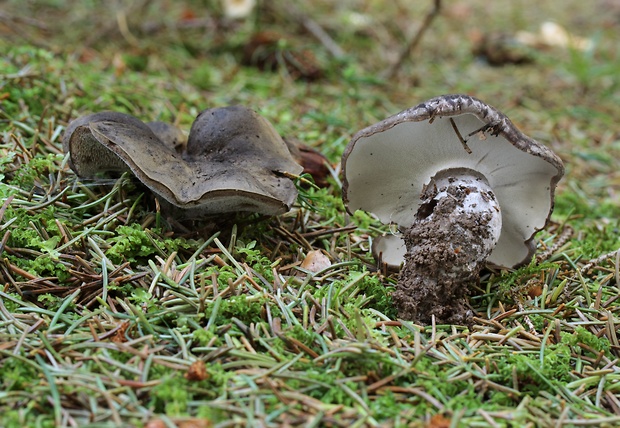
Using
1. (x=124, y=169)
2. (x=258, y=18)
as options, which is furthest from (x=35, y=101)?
(x=258, y=18)

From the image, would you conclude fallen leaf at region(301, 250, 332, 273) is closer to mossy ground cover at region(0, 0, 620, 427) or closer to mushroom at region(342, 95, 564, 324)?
mossy ground cover at region(0, 0, 620, 427)

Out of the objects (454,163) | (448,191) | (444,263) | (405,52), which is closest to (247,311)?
(444,263)

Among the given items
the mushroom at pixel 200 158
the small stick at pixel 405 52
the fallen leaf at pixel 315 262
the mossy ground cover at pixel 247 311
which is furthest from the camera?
the small stick at pixel 405 52

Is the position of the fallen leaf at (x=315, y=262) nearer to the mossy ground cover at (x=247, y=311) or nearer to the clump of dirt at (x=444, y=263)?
the mossy ground cover at (x=247, y=311)

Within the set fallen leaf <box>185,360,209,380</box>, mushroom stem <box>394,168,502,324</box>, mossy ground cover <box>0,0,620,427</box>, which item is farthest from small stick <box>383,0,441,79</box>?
fallen leaf <box>185,360,209,380</box>

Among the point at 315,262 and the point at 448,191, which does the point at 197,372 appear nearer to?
the point at 315,262

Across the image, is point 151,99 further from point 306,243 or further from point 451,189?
point 451,189

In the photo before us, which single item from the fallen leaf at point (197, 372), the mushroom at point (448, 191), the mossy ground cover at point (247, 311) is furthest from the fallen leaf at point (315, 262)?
the fallen leaf at point (197, 372)
